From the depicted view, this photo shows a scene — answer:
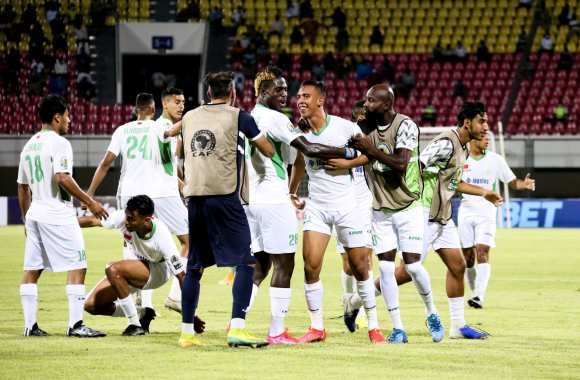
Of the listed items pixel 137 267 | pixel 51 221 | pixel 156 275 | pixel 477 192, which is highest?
pixel 477 192

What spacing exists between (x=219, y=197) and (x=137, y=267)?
65.6 inches

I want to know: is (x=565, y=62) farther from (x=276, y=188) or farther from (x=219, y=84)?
(x=219, y=84)

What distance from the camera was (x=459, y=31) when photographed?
4062cm

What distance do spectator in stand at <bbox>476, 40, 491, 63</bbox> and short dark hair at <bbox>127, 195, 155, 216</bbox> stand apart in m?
29.9

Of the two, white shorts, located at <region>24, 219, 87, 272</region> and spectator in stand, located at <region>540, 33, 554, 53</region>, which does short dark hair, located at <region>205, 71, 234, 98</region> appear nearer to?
white shorts, located at <region>24, 219, 87, 272</region>

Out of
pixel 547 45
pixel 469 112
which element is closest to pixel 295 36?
pixel 547 45

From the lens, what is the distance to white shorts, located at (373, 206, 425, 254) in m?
9.85

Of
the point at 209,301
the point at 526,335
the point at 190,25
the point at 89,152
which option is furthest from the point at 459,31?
the point at 526,335

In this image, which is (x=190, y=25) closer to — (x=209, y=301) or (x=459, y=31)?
(x=459, y=31)

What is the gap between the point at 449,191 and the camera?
10.7 metres

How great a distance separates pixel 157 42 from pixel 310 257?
31.1 meters

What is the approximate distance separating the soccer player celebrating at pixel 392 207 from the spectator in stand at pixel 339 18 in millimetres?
30701

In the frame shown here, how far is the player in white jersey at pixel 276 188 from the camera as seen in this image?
9.38 m

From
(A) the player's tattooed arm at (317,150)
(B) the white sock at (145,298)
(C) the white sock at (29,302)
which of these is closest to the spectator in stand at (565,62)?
(B) the white sock at (145,298)
